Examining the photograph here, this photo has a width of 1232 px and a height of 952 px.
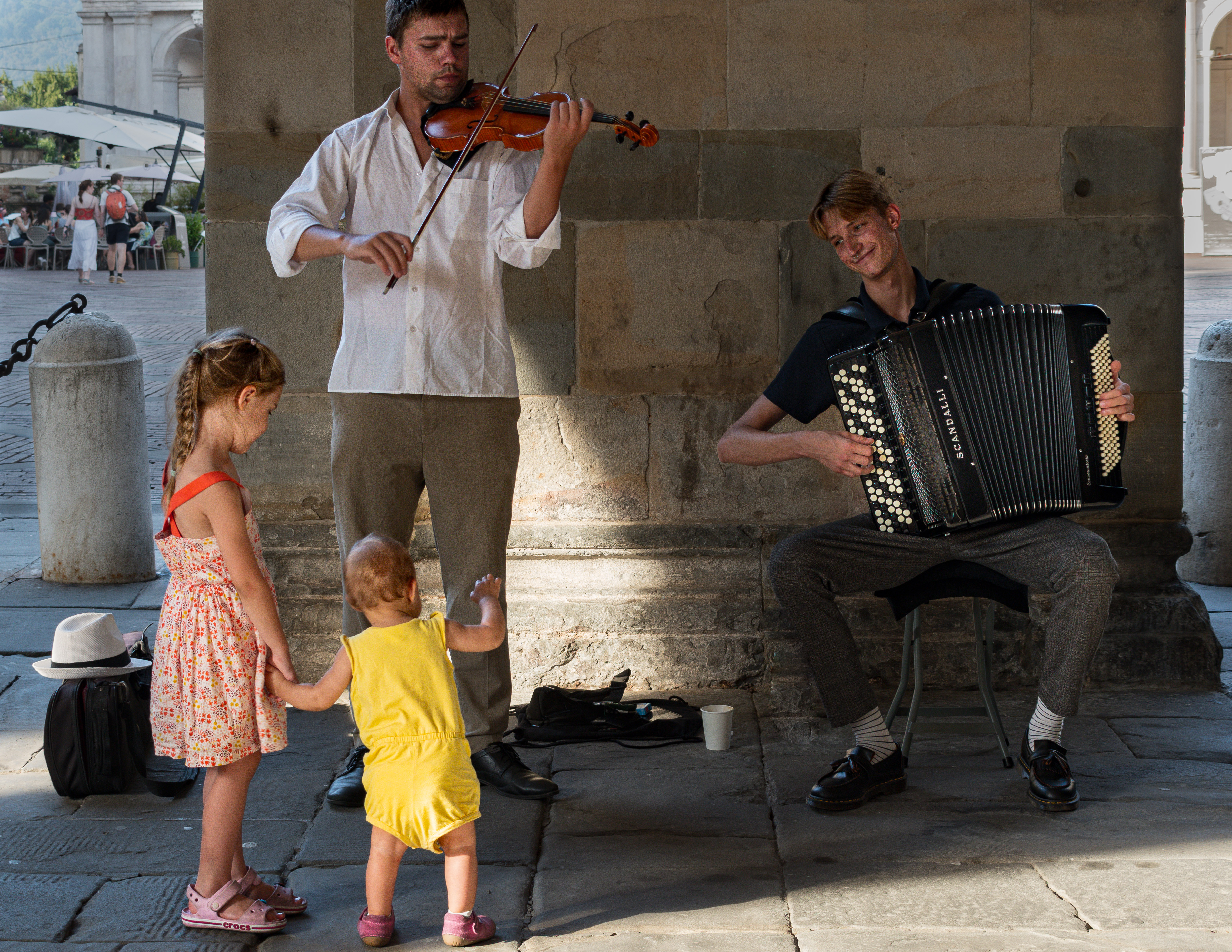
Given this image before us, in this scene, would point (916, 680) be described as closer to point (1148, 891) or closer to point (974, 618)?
point (974, 618)

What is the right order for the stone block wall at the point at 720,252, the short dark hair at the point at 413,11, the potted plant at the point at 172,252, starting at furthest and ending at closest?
the potted plant at the point at 172,252, the stone block wall at the point at 720,252, the short dark hair at the point at 413,11

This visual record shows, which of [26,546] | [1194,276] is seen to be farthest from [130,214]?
[26,546]

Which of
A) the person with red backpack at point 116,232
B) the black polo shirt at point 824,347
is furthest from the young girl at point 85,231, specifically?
the black polo shirt at point 824,347

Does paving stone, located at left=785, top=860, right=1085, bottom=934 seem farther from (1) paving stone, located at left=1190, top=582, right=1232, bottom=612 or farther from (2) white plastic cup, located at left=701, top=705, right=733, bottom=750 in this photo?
(1) paving stone, located at left=1190, top=582, right=1232, bottom=612

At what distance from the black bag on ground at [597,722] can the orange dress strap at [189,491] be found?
1413 mm

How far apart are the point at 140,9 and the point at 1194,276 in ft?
118

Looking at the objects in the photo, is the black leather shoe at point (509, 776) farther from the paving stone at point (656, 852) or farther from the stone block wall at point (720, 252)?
the stone block wall at point (720, 252)

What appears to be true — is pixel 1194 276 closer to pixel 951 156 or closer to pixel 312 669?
pixel 951 156

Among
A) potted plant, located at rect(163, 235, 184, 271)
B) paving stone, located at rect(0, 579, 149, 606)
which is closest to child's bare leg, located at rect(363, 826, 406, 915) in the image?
paving stone, located at rect(0, 579, 149, 606)

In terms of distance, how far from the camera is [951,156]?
4.21m

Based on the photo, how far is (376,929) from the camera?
2.56 m

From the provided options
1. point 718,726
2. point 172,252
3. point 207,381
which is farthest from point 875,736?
point 172,252

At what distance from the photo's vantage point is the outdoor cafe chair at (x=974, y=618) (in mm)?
3439

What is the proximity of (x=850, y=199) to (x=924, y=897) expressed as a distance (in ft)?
5.61
